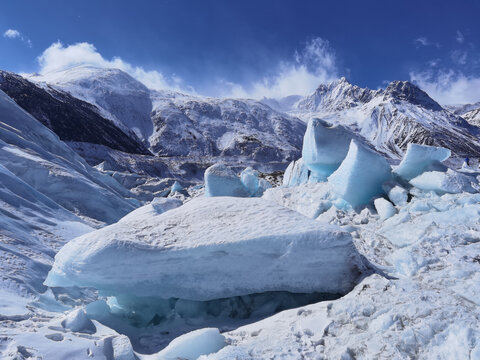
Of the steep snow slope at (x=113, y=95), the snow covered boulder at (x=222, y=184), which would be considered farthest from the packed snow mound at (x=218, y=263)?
the steep snow slope at (x=113, y=95)

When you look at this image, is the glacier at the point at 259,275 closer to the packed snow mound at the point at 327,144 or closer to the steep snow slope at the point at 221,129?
the packed snow mound at the point at 327,144

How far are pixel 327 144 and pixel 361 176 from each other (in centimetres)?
230

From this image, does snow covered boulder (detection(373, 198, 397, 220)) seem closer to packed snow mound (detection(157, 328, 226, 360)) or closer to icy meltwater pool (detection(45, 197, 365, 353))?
icy meltwater pool (detection(45, 197, 365, 353))

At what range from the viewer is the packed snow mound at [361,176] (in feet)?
25.1

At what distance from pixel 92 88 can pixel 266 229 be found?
105 meters

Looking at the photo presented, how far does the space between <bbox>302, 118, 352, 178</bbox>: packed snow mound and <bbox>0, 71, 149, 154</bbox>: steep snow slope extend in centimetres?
6028

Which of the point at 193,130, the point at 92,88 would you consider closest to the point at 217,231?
the point at 193,130

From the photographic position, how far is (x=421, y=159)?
311 inches

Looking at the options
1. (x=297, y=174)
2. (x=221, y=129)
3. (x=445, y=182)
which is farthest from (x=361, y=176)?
(x=221, y=129)

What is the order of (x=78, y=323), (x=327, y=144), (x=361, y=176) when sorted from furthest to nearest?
(x=327, y=144) → (x=361, y=176) → (x=78, y=323)

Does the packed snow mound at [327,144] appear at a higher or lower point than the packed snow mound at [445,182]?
higher

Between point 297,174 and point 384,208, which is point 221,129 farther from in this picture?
point 384,208

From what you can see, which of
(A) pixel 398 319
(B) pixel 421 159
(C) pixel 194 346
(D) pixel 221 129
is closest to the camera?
(A) pixel 398 319

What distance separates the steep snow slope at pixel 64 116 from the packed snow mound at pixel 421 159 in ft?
207
